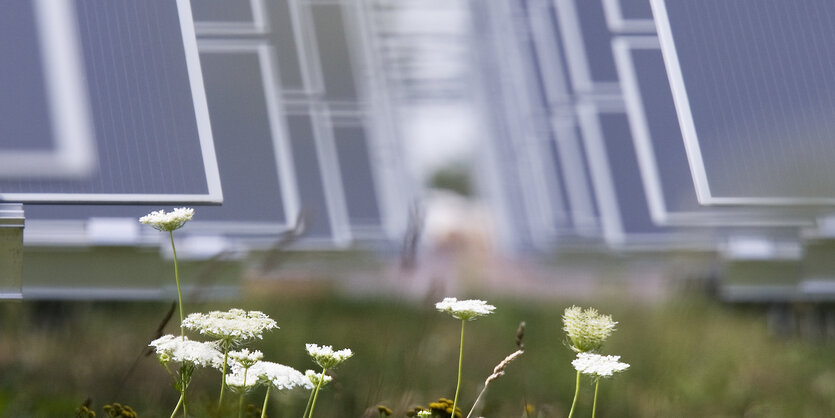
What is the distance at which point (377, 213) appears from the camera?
7590mm

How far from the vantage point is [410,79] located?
42.6 feet

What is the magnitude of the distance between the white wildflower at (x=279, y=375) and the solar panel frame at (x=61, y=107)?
3.44ft

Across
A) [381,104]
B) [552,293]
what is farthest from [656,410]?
[381,104]

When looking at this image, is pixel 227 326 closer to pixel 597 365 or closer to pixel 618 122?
pixel 597 365

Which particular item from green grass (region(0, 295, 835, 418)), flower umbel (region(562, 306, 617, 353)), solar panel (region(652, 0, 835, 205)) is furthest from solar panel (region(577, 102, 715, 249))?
flower umbel (region(562, 306, 617, 353))

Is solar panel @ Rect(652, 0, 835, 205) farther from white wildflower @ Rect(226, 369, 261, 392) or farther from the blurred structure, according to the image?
white wildflower @ Rect(226, 369, 261, 392)

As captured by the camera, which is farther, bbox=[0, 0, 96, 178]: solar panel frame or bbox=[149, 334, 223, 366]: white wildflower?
bbox=[0, 0, 96, 178]: solar panel frame

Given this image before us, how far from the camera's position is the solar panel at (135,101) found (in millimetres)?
1983

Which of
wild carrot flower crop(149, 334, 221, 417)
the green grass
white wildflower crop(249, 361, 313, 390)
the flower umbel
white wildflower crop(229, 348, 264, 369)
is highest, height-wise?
wild carrot flower crop(149, 334, 221, 417)

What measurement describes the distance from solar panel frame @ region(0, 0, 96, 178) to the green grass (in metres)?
0.33

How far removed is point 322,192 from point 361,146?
5.19 ft

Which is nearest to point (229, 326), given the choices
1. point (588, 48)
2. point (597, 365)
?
point (597, 365)

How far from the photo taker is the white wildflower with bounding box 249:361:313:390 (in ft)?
3.64

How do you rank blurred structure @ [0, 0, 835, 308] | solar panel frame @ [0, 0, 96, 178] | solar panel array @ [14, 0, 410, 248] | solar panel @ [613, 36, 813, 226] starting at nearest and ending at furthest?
solar panel frame @ [0, 0, 96, 178]
blurred structure @ [0, 0, 835, 308]
solar panel array @ [14, 0, 410, 248]
solar panel @ [613, 36, 813, 226]
